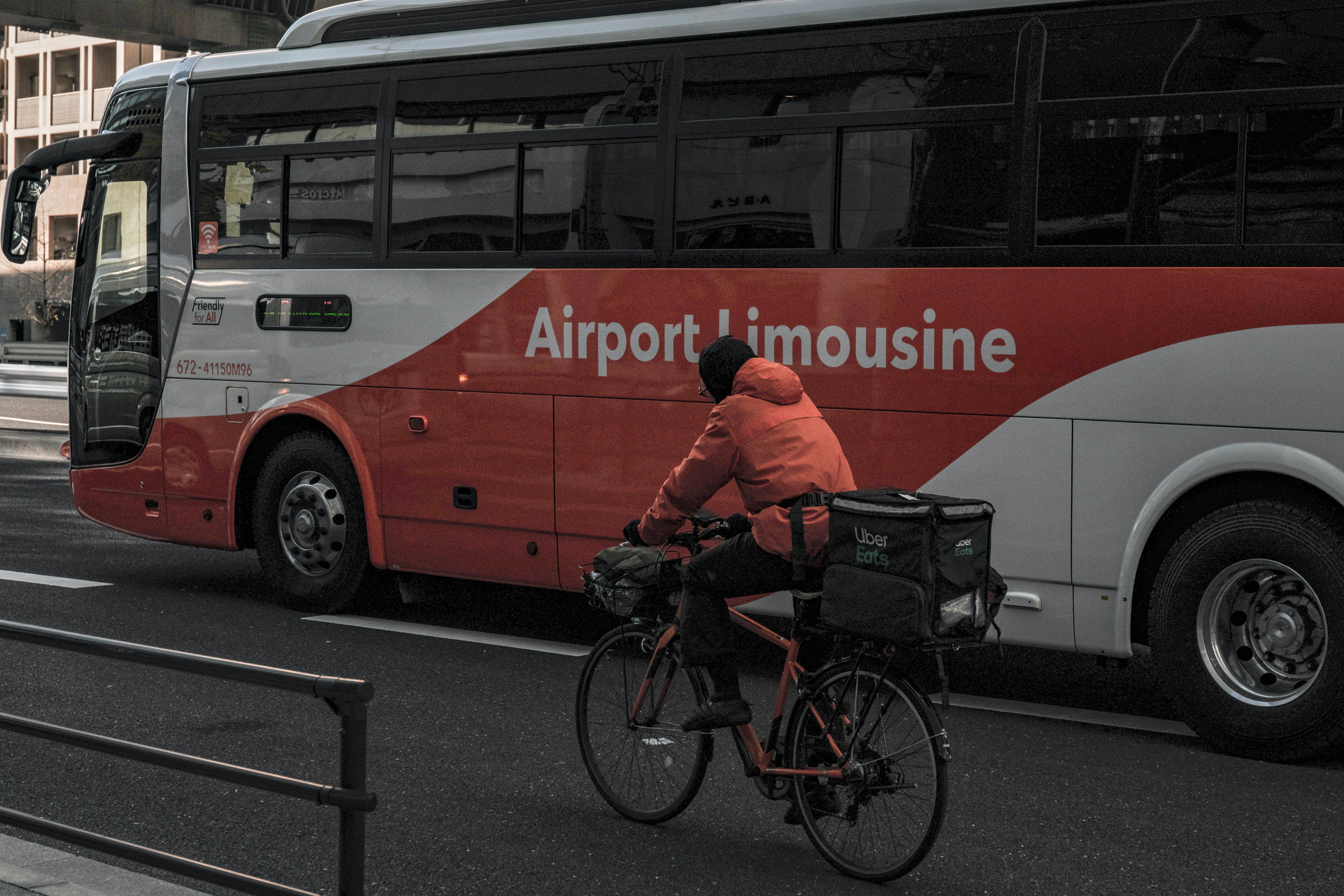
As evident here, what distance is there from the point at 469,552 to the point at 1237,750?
4283 mm

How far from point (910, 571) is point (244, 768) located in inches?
74.4

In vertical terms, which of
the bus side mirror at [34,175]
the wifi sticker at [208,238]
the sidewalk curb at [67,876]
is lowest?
the sidewalk curb at [67,876]

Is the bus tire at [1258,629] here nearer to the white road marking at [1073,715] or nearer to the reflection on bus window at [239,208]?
the white road marking at [1073,715]

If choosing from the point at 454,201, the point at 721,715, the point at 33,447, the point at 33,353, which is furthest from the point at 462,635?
the point at 33,353

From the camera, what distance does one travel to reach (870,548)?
4434 mm

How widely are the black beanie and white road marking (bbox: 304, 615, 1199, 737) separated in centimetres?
147

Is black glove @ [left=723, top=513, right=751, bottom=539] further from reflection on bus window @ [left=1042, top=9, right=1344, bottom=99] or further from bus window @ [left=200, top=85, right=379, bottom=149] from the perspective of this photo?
bus window @ [left=200, top=85, right=379, bottom=149]

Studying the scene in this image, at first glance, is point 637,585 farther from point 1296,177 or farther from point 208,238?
point 208,238

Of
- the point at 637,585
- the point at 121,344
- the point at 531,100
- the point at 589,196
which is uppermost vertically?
the point at 531,100

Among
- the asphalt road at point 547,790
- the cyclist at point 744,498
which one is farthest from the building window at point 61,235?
the cyclist at point 744,498

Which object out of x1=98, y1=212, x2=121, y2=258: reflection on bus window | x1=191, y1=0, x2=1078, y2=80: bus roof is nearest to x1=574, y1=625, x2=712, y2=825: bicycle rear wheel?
x1=191, y1=0, x2=1078, y2=80: bus roof

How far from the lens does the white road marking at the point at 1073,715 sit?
21.9ft

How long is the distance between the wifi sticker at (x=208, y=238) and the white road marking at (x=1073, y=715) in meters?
5.43

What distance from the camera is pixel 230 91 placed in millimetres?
9680
